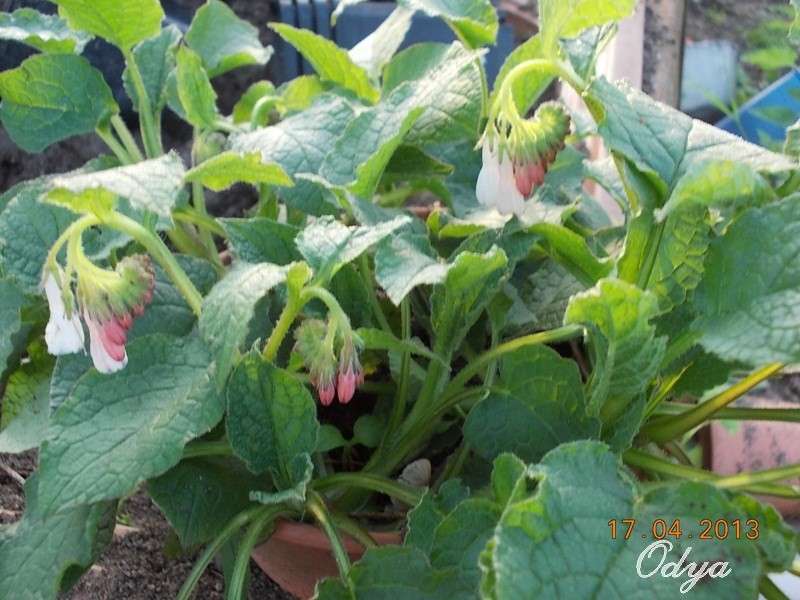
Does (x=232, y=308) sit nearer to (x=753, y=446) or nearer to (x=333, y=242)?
(x=333, y=242)

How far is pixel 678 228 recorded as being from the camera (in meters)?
0.47

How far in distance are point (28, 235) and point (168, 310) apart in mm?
114

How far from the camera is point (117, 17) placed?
2.09ft

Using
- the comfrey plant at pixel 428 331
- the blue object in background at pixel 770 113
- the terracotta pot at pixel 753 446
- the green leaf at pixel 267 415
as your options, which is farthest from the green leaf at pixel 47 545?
the blue object in background at pixel 770 113

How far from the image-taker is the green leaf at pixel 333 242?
43 centimetres

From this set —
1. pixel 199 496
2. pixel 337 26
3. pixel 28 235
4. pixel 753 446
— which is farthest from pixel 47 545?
pixel 337 26

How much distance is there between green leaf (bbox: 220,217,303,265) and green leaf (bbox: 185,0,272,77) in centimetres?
36

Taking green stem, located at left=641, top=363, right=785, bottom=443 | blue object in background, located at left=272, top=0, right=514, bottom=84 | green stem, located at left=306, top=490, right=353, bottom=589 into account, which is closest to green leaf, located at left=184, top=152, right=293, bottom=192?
green stem, located at left=306, top=490, right=353, bottom=589

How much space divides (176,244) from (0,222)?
0.20 meters

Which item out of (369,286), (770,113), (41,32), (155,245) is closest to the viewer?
(155,245)

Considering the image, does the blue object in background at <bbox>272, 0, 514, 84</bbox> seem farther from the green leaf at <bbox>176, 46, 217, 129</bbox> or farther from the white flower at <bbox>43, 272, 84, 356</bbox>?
the white flower at <bbox>43, 272, 84, 356</bbox>

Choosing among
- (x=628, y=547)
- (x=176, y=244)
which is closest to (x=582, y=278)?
(x=628, y=547)

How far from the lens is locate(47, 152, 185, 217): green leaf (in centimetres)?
38
